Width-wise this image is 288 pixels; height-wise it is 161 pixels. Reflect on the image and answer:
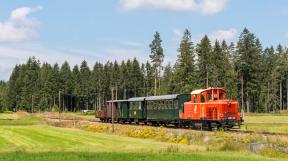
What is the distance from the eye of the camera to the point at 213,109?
41656 mm

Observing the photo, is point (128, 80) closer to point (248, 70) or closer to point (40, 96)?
point (40, 96)

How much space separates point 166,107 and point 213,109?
10545mm

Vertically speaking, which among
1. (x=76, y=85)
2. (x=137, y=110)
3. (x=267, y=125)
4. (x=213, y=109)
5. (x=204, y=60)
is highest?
(x=204, y=60)

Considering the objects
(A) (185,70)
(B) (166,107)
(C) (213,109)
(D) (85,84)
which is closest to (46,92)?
(D) (85,84)

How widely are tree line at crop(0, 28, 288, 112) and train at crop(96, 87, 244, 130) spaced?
37.9 meters

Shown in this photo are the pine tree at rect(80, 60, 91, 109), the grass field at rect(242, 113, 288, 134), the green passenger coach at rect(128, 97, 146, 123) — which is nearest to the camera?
the grass field at rect(242, 113, 288, 134)

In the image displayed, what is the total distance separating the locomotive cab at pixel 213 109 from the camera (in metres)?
40.7

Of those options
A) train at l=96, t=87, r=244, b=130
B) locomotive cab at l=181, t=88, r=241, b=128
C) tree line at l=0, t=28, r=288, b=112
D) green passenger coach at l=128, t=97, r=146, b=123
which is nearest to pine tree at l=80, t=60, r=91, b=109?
tree line at l=0, t=28, r=288, b=112

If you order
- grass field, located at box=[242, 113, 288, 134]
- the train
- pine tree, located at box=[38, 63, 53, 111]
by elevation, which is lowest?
grass field, located at box=[242, 113, 288, 134]

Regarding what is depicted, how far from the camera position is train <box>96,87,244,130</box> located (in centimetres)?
4103

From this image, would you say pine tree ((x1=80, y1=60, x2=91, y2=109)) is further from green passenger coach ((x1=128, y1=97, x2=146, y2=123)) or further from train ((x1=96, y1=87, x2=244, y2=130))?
green passenger coach ((x1=128, y1=97, x2=146, y2=123))

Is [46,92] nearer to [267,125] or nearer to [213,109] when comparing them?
[267,125]

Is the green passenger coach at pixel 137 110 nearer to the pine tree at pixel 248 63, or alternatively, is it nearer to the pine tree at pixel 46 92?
the pine tree at pixel 248 63

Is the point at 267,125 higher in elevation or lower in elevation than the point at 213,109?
lower
